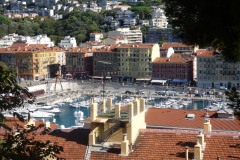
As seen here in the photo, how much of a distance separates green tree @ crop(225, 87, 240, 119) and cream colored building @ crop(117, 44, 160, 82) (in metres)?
35.8

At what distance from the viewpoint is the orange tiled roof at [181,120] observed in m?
11.3

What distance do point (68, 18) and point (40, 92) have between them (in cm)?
2630

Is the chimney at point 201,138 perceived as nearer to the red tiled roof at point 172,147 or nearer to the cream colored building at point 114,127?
the red tiled roof at point 172,147

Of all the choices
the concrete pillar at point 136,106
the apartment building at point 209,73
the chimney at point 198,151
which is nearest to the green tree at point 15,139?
the chimney at point 198,151

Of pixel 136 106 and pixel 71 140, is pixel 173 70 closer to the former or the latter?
pixel 136 106

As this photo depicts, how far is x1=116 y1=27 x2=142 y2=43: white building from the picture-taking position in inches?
2082

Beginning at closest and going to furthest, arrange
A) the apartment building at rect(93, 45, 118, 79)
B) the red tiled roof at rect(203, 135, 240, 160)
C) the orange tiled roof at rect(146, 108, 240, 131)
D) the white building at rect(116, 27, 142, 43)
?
1. the red tiled roof at rect(203, 135, 240, 160)
2. the orange tiled roof at rect(146, 108, 240, 131)
3. the apartment building at rect(93, 45, 118, 79)
4. the white building at rect(116, 27, 142, 43)

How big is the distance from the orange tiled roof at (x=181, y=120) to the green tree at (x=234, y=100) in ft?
26.0

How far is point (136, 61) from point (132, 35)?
13768mm

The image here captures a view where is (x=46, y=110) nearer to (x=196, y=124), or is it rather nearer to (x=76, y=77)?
(x=76, y=77)

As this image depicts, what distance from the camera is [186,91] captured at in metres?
35.5

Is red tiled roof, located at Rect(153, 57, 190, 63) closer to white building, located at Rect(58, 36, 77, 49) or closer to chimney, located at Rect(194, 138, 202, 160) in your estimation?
white building, located at Rect(58, 36, 77, 49)

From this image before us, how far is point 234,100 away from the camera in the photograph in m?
3.14

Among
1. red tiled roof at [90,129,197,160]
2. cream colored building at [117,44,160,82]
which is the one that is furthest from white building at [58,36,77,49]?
red tiled roof at [90,129,197,160]
